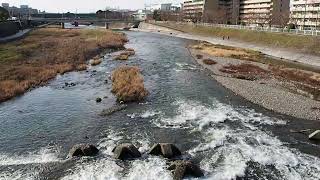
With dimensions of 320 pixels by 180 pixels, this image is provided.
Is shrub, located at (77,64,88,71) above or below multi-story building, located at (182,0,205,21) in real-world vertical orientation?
below

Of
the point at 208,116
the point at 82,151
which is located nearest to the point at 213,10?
the point at 208,116

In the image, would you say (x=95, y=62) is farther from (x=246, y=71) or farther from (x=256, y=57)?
(x=256, y=57)

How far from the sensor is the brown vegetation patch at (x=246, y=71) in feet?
146

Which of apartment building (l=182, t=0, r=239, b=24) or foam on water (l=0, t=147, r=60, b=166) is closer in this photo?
foam on water (l=0, t=147, r=60, b=166)

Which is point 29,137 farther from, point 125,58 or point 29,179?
point 125,58

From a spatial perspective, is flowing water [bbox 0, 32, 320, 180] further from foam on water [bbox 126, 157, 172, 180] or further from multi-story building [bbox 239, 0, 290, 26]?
multi-story building [bbox 239, 0, 290, 26]

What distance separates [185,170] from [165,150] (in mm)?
2610

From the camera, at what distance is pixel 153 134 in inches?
1000

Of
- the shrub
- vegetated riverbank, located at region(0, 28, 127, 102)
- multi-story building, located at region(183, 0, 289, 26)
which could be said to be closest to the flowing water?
vegetated riverbank, located at region(0, 28, 127, 102)

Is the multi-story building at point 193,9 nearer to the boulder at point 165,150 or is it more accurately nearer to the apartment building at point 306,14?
the apartment building at point 306,14

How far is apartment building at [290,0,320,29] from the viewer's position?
341ft

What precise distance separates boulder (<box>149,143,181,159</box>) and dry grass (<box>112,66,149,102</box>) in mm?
11800

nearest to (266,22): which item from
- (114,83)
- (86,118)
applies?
(114,83)

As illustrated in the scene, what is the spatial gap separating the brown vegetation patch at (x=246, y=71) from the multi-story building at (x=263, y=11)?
5198cm
